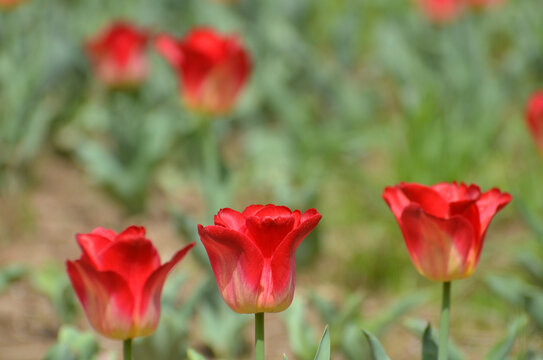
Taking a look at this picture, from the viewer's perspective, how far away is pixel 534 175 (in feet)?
8.45

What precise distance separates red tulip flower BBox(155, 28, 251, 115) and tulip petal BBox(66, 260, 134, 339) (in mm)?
1136

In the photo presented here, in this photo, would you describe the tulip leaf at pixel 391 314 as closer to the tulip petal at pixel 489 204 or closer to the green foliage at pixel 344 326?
the green foliage at pixel 344 326

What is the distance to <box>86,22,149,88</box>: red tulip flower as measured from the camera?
9.17ft

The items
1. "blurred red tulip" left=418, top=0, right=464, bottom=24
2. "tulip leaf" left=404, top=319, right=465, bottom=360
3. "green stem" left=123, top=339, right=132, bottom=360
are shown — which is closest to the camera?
"green stem" left=123, top=339, right=132, bottom=360

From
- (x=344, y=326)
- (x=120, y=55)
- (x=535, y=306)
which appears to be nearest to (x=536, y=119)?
(x=535, y=306)

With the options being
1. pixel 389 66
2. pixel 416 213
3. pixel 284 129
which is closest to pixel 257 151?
pixel 284 129

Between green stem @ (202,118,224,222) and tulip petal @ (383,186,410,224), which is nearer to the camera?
tulip petal @ (383,186,410,224)

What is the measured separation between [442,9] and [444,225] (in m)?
2.81

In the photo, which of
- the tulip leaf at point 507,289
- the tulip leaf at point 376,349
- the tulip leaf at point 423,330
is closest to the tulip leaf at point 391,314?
the tulip leaf at point 423,330

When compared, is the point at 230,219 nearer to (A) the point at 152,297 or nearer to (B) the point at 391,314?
(A) the point at 152,297

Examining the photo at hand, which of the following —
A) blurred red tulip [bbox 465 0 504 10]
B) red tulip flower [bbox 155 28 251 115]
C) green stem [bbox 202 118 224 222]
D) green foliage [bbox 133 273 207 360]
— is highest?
blurred red tulip [bbox 465 0 504 10]

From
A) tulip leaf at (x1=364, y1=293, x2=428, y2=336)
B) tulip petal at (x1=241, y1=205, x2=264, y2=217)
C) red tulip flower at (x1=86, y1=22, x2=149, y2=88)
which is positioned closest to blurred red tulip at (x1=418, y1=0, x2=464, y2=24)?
red tulip flower at (x1=86, y1=22, x2=149, y2=88)

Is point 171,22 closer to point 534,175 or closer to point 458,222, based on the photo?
point 534,175

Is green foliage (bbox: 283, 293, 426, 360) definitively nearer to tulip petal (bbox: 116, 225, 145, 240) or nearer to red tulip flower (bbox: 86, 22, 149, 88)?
tulip petal (bbox: 116, 225, 145, 240)
